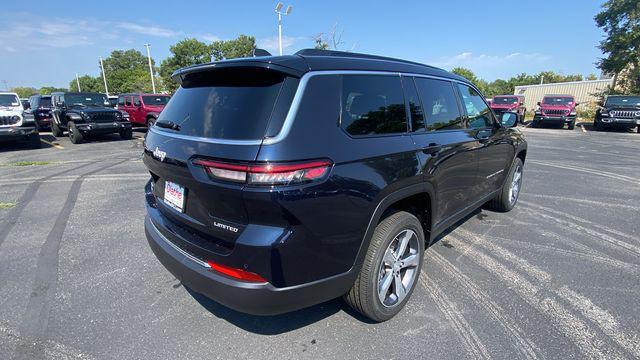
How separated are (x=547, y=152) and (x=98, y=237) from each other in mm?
12150

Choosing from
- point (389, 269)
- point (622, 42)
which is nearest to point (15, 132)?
point (389, 269)

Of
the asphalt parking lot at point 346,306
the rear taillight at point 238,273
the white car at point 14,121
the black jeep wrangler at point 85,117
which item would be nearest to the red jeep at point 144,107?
the black jeep wrangler at point 85,117

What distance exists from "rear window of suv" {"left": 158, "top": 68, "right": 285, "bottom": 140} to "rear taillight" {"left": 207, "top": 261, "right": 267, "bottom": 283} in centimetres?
75

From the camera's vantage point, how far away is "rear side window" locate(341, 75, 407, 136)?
7.08ft

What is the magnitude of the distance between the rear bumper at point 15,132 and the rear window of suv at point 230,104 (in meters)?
11.0

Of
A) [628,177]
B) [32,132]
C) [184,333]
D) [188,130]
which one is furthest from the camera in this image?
[32,132]

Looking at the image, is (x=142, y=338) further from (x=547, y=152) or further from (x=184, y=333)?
(x=547, y=152)

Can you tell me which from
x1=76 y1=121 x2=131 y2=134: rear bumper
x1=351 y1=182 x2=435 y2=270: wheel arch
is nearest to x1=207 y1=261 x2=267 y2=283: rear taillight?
x1=351 y1=182 x2=435 y2=270: wheel arch

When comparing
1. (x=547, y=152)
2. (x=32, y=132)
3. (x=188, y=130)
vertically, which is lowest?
(x=547, y=152)

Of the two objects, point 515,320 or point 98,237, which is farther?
point 98,237

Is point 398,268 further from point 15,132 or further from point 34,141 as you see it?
point 34,141

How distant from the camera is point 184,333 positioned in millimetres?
2416

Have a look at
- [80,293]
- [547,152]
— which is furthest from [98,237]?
[547,152]

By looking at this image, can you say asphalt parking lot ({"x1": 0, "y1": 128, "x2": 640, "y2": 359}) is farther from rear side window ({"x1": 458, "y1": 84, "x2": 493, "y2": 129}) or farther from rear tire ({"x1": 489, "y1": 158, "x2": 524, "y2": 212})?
rear side window ({"x1": 458, "y1": 84, "x2": 493, "y2": 129})
